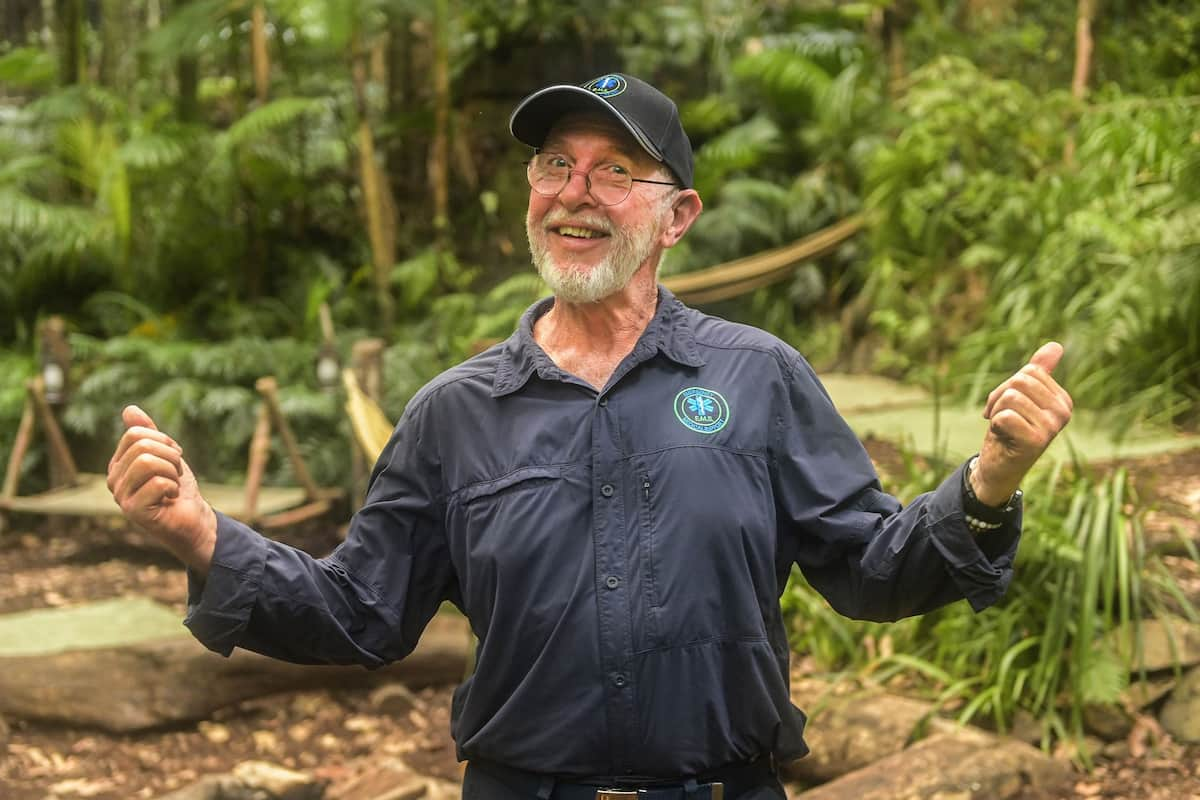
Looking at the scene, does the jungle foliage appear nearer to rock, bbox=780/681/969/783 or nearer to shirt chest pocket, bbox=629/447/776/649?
rock, bbox=780/681/969/783

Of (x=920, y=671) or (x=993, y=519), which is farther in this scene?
(x=920, y=671)

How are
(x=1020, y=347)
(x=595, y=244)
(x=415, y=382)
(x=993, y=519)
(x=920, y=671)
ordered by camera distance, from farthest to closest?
(x=415, y=382), (x=1020, y=347), (x=920, y=671), (x=595, y=244), (x=993, y=519)

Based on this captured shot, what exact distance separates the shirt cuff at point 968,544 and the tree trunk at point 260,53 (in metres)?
9.60

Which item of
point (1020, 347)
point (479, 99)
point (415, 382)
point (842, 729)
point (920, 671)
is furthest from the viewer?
point (479, 99)

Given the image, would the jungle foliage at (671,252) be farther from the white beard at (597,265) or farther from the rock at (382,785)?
the white beard at (597,265)

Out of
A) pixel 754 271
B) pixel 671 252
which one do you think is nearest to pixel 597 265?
pixel 754 271

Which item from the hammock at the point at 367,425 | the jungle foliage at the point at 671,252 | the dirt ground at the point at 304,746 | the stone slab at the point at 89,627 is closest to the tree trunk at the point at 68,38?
the jungle foliage at the point at 671,252

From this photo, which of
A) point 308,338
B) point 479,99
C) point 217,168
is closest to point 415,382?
point 308,338

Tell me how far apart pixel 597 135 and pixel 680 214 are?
0.22 metres

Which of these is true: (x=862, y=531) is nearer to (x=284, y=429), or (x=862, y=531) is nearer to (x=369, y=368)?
(x=369, y=368)

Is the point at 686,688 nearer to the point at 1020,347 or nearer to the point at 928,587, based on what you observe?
the point at 928,587

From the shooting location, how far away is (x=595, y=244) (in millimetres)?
1953

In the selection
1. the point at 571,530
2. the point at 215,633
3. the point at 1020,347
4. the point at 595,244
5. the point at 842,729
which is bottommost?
the point at 842,729

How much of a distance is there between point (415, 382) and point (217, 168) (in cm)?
323
